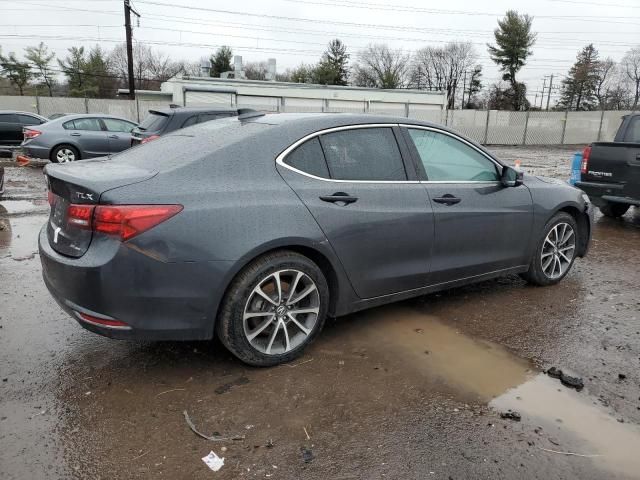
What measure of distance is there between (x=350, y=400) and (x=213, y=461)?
35.0 inches

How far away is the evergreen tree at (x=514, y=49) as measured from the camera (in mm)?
54656

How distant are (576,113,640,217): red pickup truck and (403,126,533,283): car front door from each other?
12.7ft

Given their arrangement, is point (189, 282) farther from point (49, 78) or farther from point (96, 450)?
point (49, 78)

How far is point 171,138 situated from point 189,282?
4.51 feet

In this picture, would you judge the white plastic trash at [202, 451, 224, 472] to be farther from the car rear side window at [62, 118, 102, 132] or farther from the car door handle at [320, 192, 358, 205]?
the car rear side window at [62, 118, 102, 132]

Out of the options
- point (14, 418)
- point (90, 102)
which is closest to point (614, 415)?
point (14, 418)

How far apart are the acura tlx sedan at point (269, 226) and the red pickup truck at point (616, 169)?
161 inches

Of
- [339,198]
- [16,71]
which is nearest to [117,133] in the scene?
[339,198]

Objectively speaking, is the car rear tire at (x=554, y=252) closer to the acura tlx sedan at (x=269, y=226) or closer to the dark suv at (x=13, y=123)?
the acura tlx sedan at (x=269, y=226)

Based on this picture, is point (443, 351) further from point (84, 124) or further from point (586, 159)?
point (84, 124)

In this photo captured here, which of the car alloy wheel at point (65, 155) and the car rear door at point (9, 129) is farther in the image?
the car rear door at point (9, 129)

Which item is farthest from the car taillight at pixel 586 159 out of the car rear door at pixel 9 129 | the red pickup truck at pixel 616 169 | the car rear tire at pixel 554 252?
the car rear door at pixel 9 129

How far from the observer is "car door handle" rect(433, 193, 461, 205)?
12.9 ft

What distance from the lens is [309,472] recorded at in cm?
242
